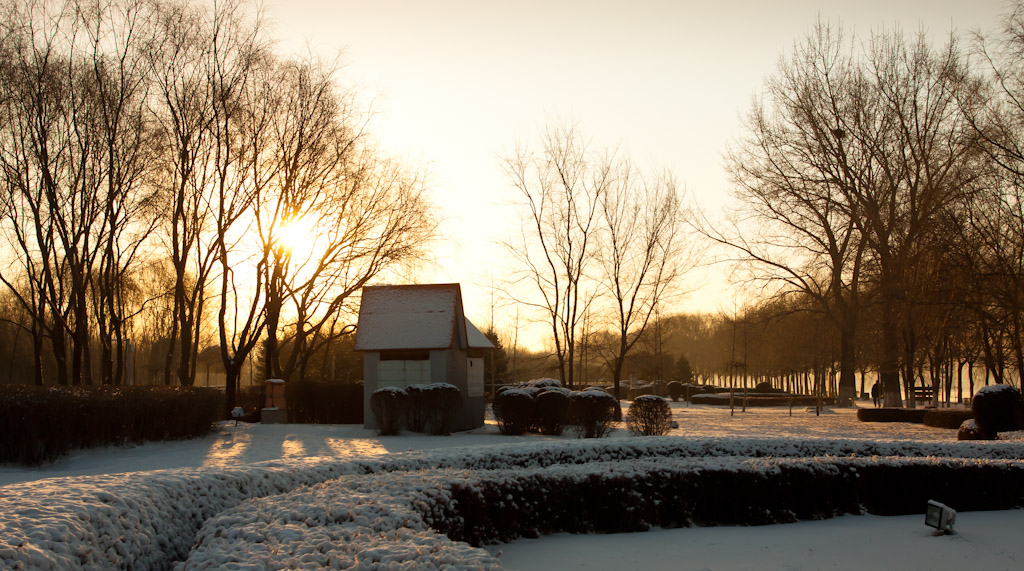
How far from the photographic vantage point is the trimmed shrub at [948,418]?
69.9 ft

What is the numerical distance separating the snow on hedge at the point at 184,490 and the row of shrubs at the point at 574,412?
5914mm

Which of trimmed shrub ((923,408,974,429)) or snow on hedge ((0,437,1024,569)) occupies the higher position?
snow on hedge ((0,437,1024,569))

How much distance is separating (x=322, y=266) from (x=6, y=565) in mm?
28408

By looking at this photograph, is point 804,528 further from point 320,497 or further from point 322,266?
point 322,266

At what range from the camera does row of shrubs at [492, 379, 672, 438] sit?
1872 cm

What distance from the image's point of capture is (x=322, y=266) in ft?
106

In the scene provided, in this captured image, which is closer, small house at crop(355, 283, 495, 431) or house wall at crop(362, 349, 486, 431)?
house wall at crop(362, 349, 486, 431)

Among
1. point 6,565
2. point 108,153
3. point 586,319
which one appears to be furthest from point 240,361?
point 6,565

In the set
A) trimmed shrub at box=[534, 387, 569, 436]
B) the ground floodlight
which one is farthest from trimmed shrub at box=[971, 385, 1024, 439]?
the ground floodlight

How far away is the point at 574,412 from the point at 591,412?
0.48 metres

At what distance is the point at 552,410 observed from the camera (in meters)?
20.6

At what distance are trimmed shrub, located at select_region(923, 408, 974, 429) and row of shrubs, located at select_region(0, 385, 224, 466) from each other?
69.1 ft

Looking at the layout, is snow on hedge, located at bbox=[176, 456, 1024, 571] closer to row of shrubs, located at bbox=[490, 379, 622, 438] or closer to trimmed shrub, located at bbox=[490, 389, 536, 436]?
row of shrubs, located at bbox=[490, 379, 622, 438]

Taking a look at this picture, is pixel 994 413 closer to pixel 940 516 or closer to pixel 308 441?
pixel 940 516
